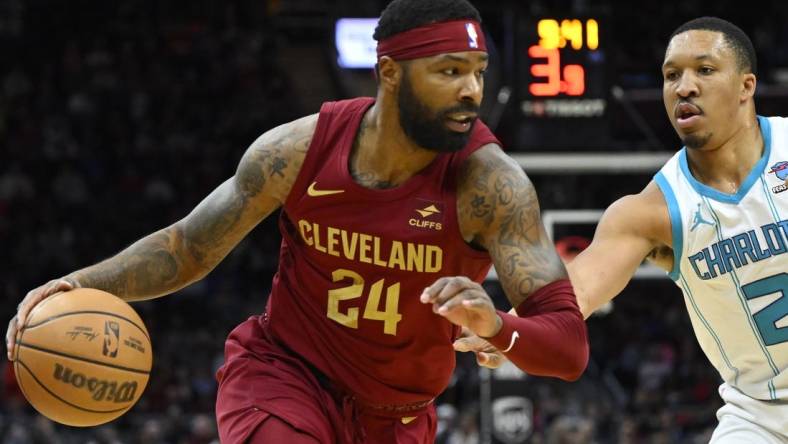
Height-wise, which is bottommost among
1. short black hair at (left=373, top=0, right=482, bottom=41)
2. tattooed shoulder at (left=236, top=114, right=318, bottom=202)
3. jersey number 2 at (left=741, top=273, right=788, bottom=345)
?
jersey number 2 at (left=741, top=273, right=788, bottom=345)

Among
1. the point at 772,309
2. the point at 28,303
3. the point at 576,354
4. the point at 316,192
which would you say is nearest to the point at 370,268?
the point at 316,192

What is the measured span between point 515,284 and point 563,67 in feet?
19.3

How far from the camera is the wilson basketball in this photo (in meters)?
4.13

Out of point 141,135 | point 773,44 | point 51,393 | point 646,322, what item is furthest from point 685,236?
point 773,44

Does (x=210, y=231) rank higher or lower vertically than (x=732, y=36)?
lower

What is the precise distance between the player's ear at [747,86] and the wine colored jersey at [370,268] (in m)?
1.14

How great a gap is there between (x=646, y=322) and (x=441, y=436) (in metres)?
4.81

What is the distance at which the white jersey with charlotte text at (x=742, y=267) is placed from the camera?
4461 millimetres

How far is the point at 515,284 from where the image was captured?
153 inches

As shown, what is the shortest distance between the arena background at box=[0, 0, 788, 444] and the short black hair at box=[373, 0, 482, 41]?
5411 millimetres

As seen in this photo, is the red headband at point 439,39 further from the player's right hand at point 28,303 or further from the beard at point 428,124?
the player's right hand at point 28,303

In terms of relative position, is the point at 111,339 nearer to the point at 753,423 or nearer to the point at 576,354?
the point at 576,354

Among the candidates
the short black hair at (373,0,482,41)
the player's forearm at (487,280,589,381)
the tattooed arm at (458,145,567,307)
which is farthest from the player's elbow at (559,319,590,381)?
the short black hair at (373,0,482,41)

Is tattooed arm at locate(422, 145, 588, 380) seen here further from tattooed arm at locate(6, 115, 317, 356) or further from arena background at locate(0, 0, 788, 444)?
arena background at locate(0, 0, 788, 444)
